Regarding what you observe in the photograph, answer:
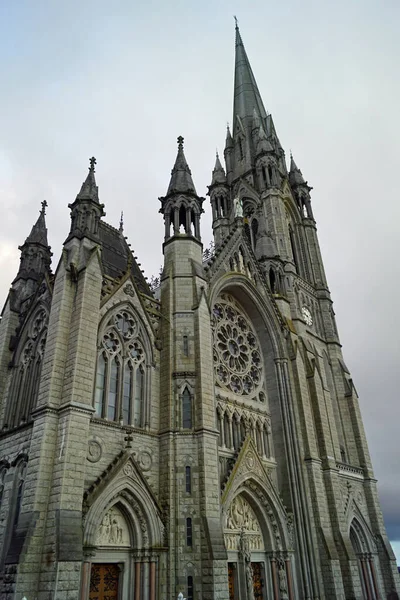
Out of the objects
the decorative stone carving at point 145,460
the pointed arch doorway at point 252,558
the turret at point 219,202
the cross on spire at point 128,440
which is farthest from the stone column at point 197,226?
the turret at point 219,202

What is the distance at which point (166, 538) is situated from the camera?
1612cm

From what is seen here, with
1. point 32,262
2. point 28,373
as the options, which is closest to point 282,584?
point 28,373

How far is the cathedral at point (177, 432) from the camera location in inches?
575

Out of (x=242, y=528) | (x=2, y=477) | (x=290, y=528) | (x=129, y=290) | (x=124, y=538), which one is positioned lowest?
(x=124, y=538)

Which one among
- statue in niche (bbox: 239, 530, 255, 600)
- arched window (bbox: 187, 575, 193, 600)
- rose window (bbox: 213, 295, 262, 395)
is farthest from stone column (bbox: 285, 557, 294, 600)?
rose window (bbox: 213, 295, 262, 395)

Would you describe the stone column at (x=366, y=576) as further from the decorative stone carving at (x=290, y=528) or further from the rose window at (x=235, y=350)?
the rose window at (x=235, y=350)

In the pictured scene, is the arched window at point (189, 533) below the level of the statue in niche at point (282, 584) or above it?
above

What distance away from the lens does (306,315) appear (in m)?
32.4

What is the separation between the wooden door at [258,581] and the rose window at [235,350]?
7.66m

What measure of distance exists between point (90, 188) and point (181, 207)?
5.08 metres

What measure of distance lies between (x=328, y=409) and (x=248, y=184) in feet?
63.2

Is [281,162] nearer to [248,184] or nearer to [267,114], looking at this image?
[248,184]

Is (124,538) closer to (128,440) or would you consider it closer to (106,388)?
(128,440)

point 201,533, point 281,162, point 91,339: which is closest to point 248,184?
point 281,162
